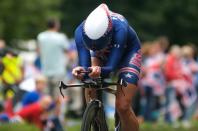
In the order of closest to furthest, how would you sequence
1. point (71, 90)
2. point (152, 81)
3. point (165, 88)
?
point (152, 81) → point (165, 88) → point (71, 90)

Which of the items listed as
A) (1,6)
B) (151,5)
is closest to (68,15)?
(151,5)

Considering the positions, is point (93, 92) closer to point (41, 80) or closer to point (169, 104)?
point (41, 80)

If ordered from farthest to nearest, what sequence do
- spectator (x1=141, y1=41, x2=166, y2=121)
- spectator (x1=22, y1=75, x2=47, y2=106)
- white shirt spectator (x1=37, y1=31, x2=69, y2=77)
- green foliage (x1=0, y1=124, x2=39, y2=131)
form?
1. spectator (x1=141, y1=41, x2=166, y2=121)
2. white shirt spectator (x1=37, y1=31, x2=69, y2=77)
3. spectator (x1=22, y1=75, x2=47, y2=106)
4. green foliage (x1=0, y1=124, x2=39, y2=131)

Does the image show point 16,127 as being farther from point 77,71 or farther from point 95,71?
point 95,71

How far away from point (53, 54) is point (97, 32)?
316 inches

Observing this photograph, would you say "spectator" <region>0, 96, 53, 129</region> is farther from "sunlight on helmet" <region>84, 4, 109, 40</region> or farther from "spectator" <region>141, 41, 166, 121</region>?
"sunlight on helmet" <region>84, 4, 109, 40</region>

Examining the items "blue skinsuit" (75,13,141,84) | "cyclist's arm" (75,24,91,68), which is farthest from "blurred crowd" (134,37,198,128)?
"cyclist's arm" (75,24,91,68)

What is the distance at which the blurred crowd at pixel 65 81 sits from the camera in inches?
682

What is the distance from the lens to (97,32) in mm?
11648

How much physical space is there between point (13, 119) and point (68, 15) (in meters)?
44.8

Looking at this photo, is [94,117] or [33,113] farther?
[33,113]

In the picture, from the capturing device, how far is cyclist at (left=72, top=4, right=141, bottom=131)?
11.7 m

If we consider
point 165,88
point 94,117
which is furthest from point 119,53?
point 165,88

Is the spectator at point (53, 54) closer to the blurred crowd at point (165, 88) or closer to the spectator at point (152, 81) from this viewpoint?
the blurred crowd at point (165, 88)
